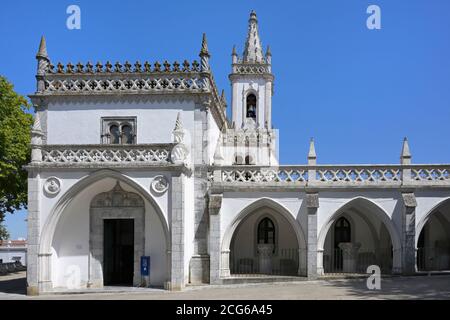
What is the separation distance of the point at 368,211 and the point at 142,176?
32.7 feet

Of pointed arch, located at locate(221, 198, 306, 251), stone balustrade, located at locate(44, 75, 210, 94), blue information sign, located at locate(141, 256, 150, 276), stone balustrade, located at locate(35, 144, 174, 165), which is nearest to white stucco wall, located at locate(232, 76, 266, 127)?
stone balustrade, located at locate(44, 75, 210, 94)

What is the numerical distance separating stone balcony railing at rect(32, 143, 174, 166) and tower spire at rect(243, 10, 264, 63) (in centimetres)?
2142

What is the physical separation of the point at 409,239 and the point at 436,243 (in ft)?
11.1

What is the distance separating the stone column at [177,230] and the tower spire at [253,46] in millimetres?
22110

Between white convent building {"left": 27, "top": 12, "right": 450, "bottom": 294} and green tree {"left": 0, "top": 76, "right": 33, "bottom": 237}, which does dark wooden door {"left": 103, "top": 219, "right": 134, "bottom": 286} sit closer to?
white convent building {"left": 27, "top": 12, "right": 450, "bottom": 294}

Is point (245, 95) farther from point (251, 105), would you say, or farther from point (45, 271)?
point (45, 271)

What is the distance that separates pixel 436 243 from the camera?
22.2m

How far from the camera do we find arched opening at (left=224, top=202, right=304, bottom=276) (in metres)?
22.3

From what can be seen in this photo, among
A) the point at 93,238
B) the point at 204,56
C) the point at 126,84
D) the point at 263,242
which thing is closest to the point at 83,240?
the point at 93,238

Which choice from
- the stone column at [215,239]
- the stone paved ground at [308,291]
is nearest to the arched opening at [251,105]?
the stone column at [215,239]

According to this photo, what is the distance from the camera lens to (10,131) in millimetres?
24562

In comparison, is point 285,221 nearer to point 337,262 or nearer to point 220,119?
point 337,262

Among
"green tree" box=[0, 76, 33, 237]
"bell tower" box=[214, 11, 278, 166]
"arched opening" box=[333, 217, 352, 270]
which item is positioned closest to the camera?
"arched opening" box=[333, 217, 352, 270]
